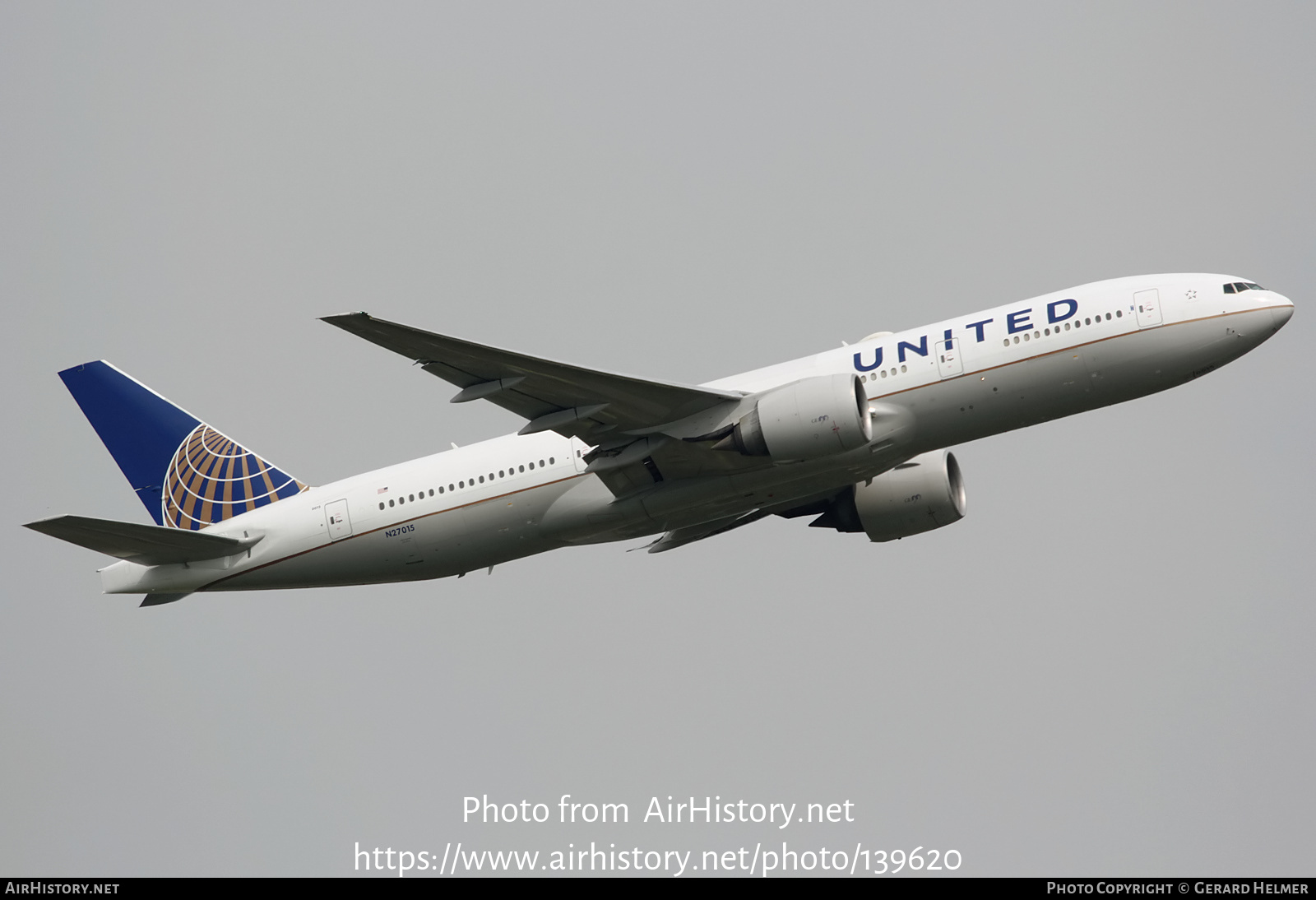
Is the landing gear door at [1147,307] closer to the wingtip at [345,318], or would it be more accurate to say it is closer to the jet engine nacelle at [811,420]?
the jet engine nacelle at [811,420]

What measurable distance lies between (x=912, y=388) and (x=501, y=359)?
9.07m

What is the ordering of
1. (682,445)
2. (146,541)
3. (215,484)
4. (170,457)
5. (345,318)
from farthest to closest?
(170,457) < (215,484) < (146,541) < (682,445) < (345,318)

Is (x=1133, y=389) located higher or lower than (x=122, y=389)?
lower

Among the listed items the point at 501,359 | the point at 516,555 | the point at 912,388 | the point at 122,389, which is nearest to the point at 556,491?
the point at 516,555

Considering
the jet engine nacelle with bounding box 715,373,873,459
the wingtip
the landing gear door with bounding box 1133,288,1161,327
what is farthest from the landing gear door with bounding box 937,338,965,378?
the wingtip

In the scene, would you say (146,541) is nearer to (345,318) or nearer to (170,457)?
(170,457)

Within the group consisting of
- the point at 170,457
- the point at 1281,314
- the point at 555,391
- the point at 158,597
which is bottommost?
the point at 158,597

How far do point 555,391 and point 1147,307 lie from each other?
13.2m

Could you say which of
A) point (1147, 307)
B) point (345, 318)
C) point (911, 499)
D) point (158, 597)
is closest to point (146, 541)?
point (158, 597)

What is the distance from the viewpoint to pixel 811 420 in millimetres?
29625

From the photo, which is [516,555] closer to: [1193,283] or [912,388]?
[912,388]

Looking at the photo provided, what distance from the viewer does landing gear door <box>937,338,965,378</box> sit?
30672mm

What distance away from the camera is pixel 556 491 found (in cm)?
3309

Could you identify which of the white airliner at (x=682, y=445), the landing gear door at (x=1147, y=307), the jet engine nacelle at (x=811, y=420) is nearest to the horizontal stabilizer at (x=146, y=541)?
the white airliner at (x=682, y=445)
